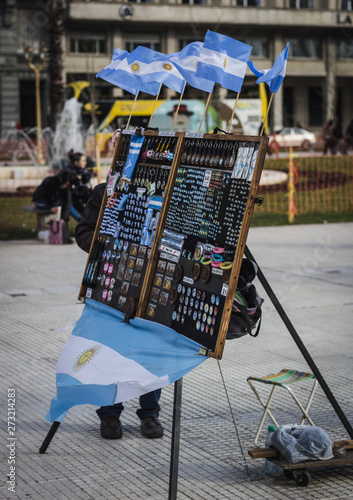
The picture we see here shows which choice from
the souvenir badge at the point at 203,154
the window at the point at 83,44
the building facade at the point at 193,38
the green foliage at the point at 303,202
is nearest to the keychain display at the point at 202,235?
the souvenir badge at the point at 203,154

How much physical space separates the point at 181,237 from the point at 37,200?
32.6ft

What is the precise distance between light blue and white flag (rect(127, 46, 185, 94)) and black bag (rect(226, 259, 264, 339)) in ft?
3.72

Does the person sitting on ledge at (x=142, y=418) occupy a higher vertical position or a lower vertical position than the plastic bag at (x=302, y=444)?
lower

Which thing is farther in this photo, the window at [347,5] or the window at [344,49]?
the window at [344,49]

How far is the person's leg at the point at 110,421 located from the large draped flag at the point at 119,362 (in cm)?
64

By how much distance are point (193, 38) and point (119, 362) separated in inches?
1909

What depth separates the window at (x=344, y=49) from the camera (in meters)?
57.2

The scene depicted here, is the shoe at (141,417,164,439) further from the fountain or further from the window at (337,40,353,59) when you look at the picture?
the window at (337,40,353,59)

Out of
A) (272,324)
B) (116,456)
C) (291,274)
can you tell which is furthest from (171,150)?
(291,274)

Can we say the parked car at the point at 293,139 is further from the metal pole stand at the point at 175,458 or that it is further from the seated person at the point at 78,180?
the metal pole stand at the point at 175,458

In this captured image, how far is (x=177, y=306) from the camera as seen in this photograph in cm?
459

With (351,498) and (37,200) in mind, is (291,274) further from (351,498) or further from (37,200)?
(351,498)

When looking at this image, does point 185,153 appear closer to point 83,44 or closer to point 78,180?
point 78,180

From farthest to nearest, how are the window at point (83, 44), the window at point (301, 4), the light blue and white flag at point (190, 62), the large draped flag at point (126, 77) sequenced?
the window at point (301, 4), the window at point (83, 44), the large draped flag at point (126, 77), the light blue and white flag at point (190, 62)
